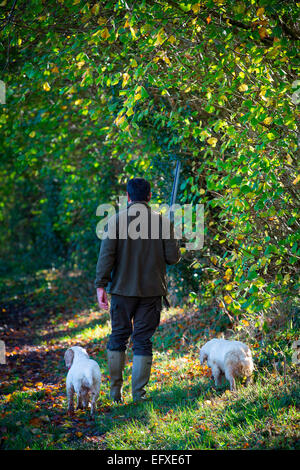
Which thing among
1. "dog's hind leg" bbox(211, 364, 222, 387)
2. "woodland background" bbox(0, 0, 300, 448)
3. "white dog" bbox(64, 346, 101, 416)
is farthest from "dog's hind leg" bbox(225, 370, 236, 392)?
"white dog" bbox(64, 346, 101, 416)

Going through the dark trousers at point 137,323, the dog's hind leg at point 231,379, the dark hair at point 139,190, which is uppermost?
the dark hair at point 139,190

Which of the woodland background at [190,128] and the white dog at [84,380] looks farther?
the white dog at [84,380]

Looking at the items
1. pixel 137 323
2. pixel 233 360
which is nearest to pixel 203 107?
pixel 137 323

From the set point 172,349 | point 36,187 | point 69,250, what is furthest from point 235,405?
point 36,187

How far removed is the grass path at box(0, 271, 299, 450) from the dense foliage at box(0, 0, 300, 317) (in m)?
0.88

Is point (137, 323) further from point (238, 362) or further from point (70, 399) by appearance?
point (238, 362)

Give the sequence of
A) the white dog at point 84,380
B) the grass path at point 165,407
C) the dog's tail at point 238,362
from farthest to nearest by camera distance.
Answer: the dog's tail at point 238,362 < the white dog at point 84,380 < the grass path at point 165,407

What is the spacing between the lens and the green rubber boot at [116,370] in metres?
5.38

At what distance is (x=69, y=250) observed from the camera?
639 inches

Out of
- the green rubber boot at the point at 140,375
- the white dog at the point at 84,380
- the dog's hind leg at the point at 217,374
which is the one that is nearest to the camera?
the white dog at the point at 84,380

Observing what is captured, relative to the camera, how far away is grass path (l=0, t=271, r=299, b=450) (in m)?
4.19

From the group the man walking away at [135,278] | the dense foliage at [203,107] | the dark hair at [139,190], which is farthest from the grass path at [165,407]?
the dark hair at [139,190]

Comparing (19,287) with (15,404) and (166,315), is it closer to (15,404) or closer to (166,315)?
(166,315)

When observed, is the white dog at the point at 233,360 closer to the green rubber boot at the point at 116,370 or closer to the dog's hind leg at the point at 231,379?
the dog's hind leg at the point at 231,379
